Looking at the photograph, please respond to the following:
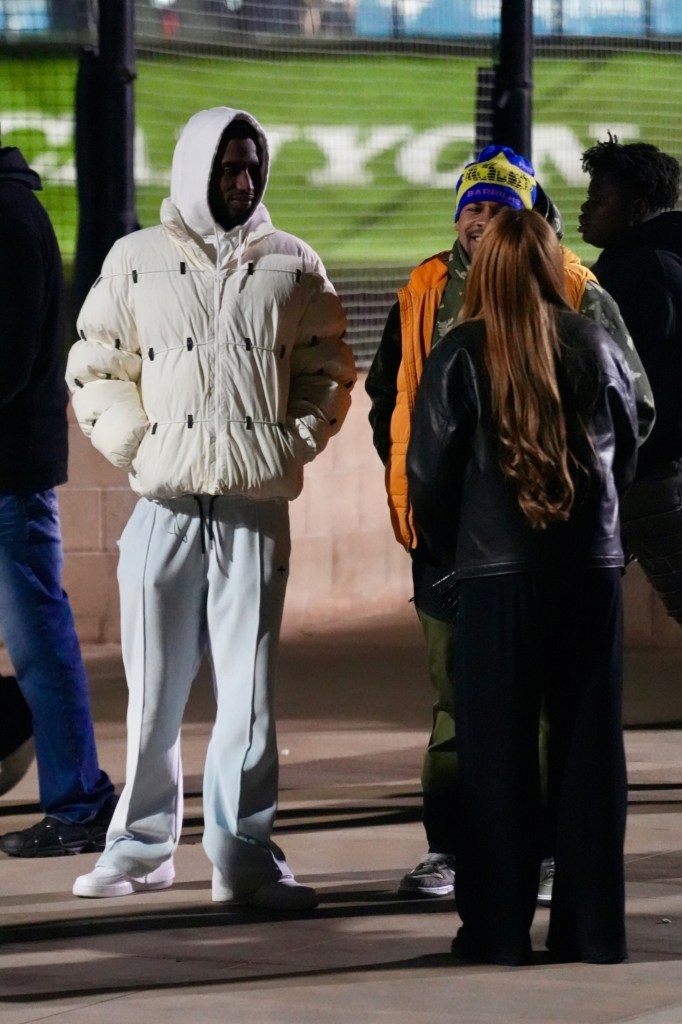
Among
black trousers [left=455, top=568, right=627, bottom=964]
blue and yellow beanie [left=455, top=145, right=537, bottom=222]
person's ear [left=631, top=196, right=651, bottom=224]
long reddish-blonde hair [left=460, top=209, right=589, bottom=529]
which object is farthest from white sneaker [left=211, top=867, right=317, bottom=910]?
person's ear [left=631, top=196, right=651, bottom=224]

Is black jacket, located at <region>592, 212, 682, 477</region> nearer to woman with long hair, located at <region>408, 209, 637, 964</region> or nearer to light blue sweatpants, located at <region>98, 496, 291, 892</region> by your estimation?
light blue sweatpants, located at <region>98, 496, 291, 892</region>

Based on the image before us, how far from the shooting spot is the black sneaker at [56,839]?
21.4 feet

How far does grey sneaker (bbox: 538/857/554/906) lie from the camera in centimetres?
586

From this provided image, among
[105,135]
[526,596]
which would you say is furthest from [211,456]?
[105,135]

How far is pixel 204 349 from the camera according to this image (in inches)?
229

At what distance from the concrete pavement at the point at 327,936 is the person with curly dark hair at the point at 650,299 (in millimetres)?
894

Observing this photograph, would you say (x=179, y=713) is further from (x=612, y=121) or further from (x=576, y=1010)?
(x=612, y=121)

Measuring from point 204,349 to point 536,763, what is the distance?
1.46 meters

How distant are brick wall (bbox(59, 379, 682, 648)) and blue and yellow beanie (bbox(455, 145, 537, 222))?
16.9ft

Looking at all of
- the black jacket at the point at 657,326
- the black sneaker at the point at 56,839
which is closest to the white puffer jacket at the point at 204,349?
the black sneaker at the point at 56,839

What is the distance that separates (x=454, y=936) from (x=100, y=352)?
5.99 feet

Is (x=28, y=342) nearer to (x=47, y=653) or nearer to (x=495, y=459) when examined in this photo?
(x=47, y=653)

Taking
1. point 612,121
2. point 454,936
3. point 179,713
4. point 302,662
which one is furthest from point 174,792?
point 612,121

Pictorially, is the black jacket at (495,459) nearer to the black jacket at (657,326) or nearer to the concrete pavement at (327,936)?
the concrete pavement at (327,936)
